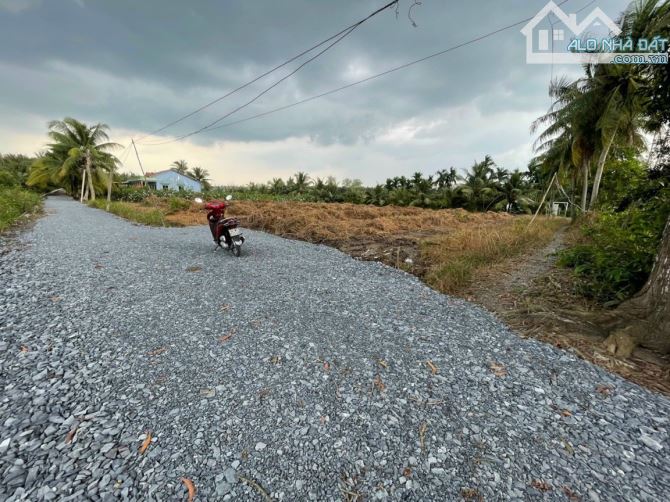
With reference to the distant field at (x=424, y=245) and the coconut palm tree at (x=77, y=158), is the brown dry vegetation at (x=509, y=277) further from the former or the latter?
the coconut palm tree at (x=77, y=158)

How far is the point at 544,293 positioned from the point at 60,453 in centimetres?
498

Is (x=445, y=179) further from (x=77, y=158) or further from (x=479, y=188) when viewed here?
(x=77, y=158)

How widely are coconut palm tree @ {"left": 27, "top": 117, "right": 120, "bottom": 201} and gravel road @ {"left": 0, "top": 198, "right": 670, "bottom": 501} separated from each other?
85.5 ft

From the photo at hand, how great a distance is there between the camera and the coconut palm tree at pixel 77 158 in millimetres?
22547

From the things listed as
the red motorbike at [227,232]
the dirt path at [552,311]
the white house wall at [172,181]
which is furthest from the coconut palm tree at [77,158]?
the dirt path at [552,311]

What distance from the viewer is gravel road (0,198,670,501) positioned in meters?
1.42

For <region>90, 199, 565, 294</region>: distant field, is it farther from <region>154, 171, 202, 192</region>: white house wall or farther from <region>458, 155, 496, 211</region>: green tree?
<region>154, 171, 202, 192</region>: white house wall

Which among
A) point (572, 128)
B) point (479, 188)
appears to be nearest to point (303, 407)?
point (572, 128)

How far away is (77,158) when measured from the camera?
74.0 ft

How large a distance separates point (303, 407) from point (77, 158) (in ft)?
101

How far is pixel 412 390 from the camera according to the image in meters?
2.08

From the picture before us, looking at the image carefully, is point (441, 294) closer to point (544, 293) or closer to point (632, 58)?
point (544, 293)

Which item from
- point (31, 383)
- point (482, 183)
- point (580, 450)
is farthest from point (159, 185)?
point (580, 450)

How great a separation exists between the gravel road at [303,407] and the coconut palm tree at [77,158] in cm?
2606
